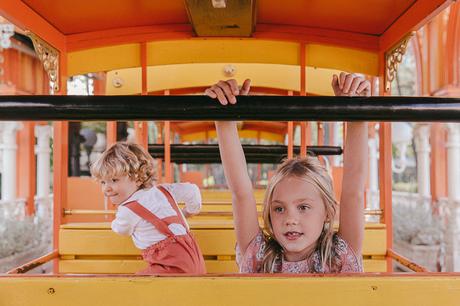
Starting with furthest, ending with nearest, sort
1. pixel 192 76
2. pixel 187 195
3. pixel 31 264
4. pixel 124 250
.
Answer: pixel 192 76, pixel 124 250, pixel 187 195, pixel 31 264

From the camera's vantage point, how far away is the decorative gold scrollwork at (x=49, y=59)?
2.97 meters

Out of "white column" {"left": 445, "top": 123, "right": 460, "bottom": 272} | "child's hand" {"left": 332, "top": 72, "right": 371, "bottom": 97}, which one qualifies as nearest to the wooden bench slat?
"child's hand" {"left": 332, "top": 72, "right": 371, "bottom": 97}

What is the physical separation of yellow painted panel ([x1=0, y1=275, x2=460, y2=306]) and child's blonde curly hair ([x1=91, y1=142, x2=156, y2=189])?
119 cm

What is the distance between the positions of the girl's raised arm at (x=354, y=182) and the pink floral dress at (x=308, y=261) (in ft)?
0.12

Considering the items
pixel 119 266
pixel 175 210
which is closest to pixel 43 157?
pixel 119 266

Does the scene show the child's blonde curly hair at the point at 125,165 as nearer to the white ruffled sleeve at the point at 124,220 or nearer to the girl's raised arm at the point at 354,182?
the white ruffled sleeve at the point at 124,220

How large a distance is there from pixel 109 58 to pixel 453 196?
26.7ft

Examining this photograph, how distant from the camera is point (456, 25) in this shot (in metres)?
9.13

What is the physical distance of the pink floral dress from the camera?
1448mm

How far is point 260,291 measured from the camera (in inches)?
42.4

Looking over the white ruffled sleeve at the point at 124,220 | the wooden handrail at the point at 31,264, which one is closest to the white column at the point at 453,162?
the wooden handrail at the point at 31,264

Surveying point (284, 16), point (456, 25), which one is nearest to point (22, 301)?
point (284, 16)

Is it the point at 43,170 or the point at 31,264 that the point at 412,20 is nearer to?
the point at 31,264

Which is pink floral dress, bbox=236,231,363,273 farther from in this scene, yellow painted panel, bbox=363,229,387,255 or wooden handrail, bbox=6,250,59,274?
yellow painted panel, bbox=363,229,387,255
